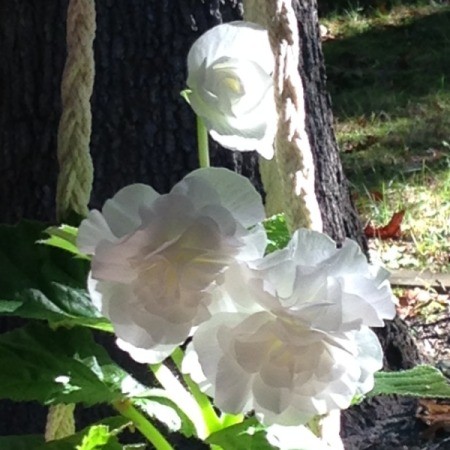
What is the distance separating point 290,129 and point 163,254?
0.16 m

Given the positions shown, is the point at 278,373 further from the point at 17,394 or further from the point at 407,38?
the point at 407,38

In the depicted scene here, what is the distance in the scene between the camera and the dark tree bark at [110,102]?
1375 mm

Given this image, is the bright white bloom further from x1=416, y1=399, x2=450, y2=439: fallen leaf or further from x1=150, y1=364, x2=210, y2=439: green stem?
x1=416, y1=399, x2=450, y2=439: fallen leaf

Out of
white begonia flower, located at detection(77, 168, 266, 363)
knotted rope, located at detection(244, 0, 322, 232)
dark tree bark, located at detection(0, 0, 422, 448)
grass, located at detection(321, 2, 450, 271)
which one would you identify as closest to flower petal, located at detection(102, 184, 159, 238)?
white begonia flower, located at detection(77, 168, 266, 363)

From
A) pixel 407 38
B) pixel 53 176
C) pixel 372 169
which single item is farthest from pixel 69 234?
pixel 407 38

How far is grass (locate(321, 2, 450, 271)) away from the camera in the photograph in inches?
112

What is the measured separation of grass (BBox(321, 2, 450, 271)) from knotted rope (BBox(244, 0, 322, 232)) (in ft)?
6.62

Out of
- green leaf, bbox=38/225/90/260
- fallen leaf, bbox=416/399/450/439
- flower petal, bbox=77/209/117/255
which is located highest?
flower petal, bbox=77/209/117/255

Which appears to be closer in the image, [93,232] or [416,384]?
[93,232]

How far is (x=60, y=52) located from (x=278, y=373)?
3.11ft

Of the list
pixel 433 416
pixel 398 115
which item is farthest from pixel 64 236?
pixel 398 115

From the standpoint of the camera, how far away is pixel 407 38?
185 inches

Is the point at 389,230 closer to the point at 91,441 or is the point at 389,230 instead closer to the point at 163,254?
the point at 91,441

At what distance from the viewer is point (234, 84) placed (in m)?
0.63
